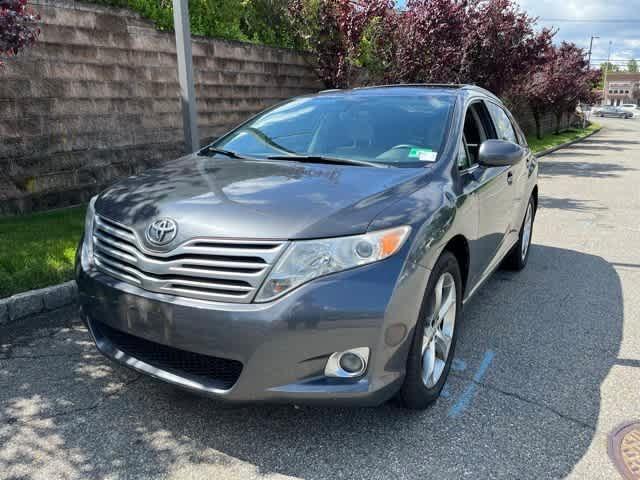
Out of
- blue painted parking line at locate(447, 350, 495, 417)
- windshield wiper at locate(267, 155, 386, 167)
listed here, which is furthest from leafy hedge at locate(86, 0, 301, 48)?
blue painted parking line at locate(447, 350, 495, 417)

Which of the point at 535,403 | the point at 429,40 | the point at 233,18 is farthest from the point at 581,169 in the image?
the point at 535,403

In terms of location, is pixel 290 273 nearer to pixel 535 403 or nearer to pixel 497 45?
pixel 535 403

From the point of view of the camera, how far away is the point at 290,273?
232 cm

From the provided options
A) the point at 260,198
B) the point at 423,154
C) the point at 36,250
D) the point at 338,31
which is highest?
the point at 338,31

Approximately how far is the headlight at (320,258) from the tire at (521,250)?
321 cm

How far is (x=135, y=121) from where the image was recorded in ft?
25.8

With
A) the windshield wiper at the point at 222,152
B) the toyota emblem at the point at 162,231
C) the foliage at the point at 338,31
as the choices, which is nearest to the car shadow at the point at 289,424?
the toyota emblem at the point at 162,231

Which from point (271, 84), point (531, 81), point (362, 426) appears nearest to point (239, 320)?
point (362, 426)

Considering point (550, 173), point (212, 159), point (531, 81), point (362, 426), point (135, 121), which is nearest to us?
point (362, 426)

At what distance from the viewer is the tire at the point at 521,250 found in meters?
5.32

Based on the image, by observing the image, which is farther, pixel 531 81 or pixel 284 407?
pixel 531 81

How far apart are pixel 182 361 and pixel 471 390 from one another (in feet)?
5.45

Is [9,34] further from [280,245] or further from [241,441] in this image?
[241,441]

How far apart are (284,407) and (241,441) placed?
35cm
